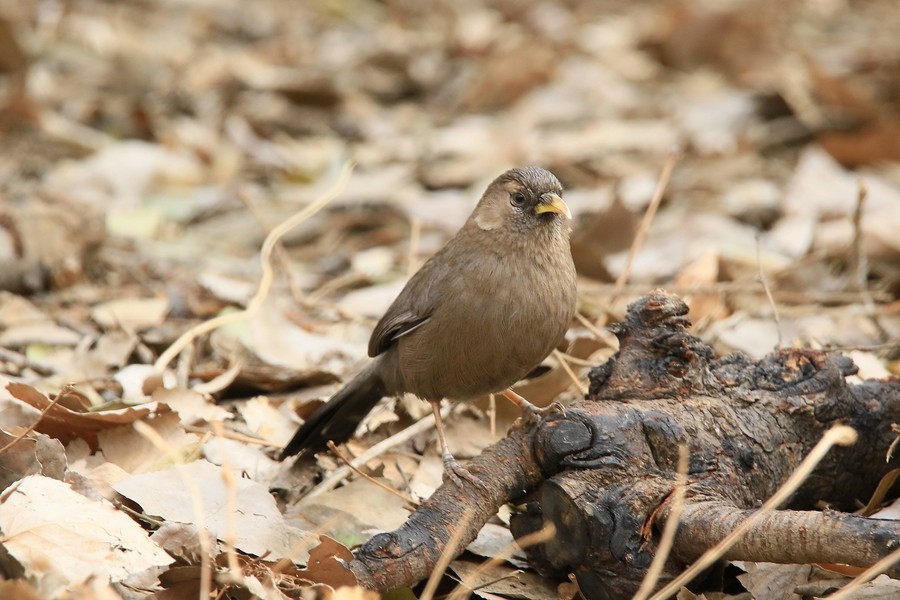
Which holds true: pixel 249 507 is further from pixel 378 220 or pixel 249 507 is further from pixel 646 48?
pixel 646 48

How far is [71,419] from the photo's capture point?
3.20 metres

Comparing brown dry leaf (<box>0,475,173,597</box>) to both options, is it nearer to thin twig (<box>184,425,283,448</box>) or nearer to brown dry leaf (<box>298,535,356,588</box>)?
brown dry leaf (<box>298,535,356,588</box>)

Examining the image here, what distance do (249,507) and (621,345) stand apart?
112cm

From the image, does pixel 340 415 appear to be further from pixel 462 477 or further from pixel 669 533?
pixel 669 533

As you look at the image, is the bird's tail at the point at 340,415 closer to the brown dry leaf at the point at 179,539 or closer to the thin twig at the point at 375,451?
the thin twig at the point at 375,451

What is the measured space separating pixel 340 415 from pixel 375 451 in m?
0.20

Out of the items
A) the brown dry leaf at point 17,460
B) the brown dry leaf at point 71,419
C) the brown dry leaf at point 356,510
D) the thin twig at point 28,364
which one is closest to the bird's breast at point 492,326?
the brown dry leaf at point 356,510

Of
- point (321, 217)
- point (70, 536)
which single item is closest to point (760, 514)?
point (70, 536)

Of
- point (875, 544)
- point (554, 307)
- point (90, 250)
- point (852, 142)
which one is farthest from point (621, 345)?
point (852, 142)

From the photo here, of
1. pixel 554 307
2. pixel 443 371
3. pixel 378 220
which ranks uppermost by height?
pixel 554 307

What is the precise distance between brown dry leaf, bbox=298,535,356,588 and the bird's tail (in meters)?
1.10

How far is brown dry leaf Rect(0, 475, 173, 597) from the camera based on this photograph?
2.38 meters

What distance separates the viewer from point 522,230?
12.3 feet

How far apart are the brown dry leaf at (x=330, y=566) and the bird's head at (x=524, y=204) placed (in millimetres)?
1557
